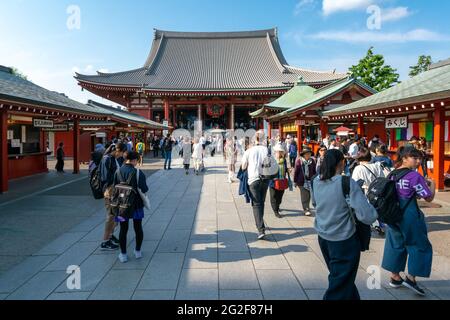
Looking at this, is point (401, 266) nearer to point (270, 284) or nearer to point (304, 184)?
point (270, 284)

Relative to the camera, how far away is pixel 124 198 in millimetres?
4383

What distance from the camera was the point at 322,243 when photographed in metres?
3.15

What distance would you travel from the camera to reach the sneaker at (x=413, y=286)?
3.57 meters

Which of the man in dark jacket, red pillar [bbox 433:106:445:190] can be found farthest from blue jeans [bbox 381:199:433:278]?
red pillar [bbox 433:106:445:190]

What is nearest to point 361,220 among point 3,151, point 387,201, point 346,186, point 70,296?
point 346,186

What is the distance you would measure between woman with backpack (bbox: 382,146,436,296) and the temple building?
26203 mm

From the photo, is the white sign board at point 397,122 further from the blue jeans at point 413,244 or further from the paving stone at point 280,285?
the paving stone at point 280,285

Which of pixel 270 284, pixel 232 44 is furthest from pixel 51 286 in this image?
pixel 232 44

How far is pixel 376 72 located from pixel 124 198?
34017 millimetres

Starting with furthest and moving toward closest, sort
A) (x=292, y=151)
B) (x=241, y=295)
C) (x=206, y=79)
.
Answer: (x=206, y=79) < (x=292, y=151) < (x=241, y=295)

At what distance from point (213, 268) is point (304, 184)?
140 inches

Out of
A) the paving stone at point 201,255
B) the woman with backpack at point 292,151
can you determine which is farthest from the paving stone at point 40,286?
the woman with backpack at point 292,151

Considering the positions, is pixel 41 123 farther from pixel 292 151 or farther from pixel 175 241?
pixel 292 151

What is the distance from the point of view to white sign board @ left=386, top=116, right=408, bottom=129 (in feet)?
38.2
